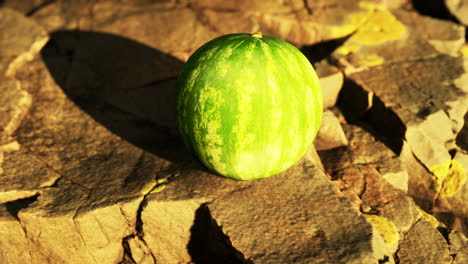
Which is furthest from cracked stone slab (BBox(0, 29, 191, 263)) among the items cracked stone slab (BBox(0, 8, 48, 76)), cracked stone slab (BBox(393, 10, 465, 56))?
cracked stone slab (BBox(393, 10, 465, 56))

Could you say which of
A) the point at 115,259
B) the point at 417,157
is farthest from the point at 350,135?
the point at 115,259

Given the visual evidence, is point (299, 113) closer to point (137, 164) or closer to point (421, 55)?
point (137, 164)

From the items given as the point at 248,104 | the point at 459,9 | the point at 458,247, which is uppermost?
the point at 248,104

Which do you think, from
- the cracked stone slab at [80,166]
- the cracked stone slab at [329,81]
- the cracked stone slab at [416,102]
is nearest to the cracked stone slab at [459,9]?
the cracked stone slab at [416,102]

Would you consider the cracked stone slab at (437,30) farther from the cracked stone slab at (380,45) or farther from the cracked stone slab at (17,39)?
the cracked stone slab at (17,39)

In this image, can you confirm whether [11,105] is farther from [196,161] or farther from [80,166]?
[196,161]

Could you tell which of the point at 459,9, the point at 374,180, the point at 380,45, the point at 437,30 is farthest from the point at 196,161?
the point at 459,9

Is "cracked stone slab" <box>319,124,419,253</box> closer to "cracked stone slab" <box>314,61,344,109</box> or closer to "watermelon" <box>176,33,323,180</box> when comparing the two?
"cracked stone slab" <box>314,61,344,109</box>
